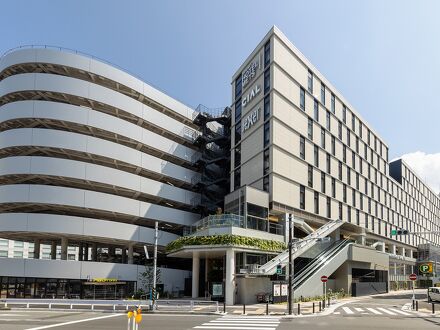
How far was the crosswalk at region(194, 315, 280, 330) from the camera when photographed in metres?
23.8

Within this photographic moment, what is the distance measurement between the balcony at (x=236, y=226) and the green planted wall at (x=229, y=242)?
5.16ft

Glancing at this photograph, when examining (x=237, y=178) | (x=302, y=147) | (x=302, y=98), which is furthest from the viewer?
(x=237, y=178)

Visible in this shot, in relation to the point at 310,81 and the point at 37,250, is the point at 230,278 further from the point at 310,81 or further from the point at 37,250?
the point at 310,81

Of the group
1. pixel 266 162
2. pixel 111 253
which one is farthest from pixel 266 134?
pixel 111 253

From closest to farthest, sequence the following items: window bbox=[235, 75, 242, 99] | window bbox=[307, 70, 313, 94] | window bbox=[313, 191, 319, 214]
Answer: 1. window bbox=[313, 191, 319, 214]
2. window bbox=[307, 70, 313, 94]
3. window bbox=[235, 75, 242, 99]

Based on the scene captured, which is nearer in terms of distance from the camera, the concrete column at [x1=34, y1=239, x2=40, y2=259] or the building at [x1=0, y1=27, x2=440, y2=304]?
the building at [x1=0, y1=27, x2=440, y2=304]

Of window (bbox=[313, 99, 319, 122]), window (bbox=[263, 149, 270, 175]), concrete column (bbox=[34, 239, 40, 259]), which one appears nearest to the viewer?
window (bbox=[263, 149, 270, 175])

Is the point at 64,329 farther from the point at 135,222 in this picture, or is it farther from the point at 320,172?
the point at 320,172

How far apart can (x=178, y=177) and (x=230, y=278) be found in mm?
26481

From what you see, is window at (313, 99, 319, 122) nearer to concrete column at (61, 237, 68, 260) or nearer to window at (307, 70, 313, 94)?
window at (307, 70, 313, 94)

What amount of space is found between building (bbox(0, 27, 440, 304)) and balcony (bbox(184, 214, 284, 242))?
0.65 ft

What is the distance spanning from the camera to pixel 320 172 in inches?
2584

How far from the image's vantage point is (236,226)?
148ft

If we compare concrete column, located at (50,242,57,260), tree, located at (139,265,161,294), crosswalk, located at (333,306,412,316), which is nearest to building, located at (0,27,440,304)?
tree, located at (139,265,161,294)
